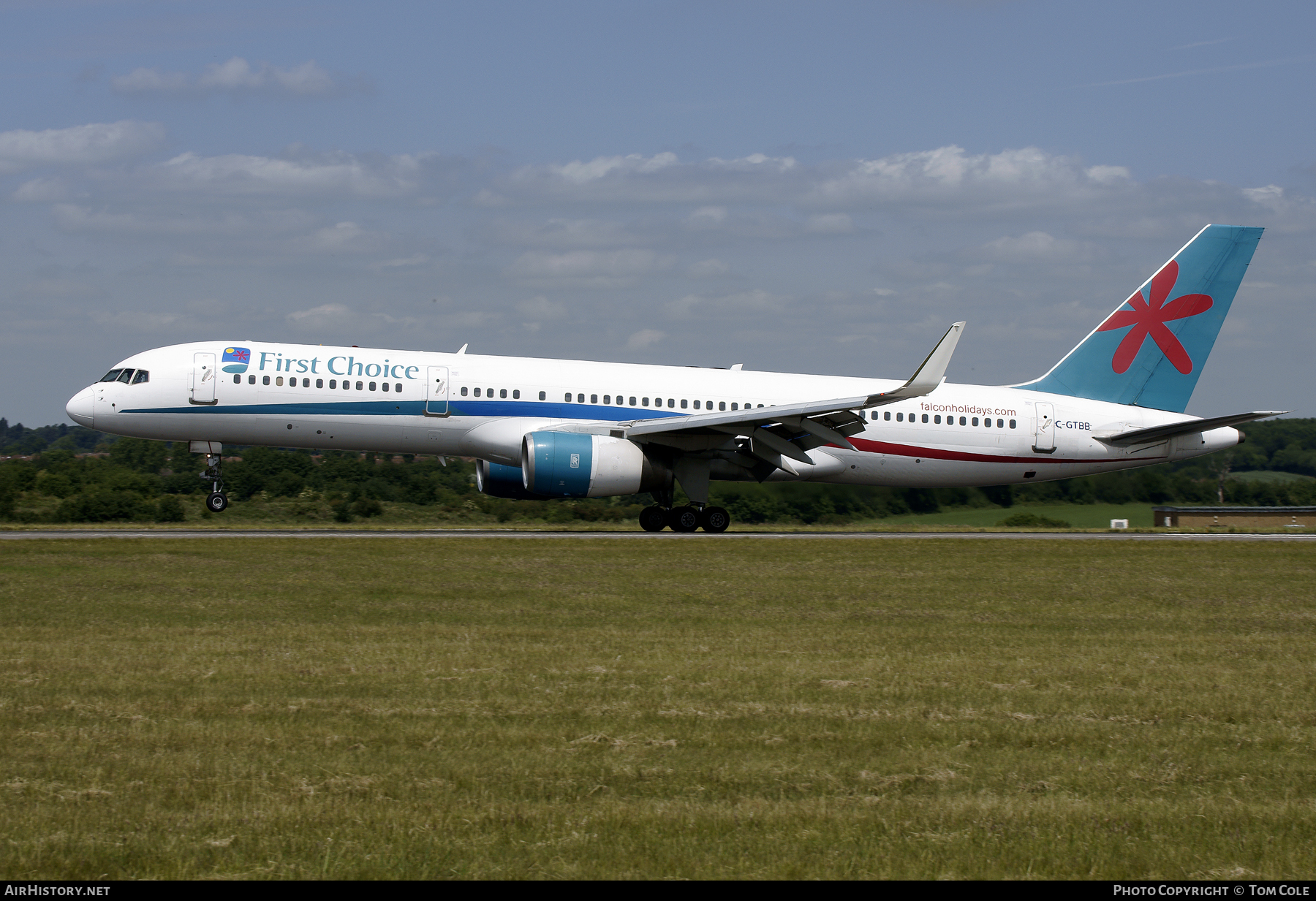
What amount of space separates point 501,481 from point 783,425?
21.5ft

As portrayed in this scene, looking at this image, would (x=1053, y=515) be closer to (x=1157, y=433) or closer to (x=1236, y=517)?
(x=1157, y=433)

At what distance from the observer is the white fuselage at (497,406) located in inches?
1006

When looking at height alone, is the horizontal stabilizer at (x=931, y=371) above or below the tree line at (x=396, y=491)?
above

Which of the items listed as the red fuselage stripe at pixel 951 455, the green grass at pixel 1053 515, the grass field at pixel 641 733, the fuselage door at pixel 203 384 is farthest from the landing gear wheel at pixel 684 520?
the grass field at pixel 641 733

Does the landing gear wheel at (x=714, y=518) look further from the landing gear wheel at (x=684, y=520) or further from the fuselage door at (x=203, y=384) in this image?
the fuselage door at (x=203, y=384)

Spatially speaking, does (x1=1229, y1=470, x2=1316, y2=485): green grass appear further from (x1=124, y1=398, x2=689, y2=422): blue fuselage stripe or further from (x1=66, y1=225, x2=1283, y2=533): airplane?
(x1=124, y1=398, x2=689, y2=422): blue fuselage stripe

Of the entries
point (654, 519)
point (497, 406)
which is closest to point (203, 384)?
point (497, 406)

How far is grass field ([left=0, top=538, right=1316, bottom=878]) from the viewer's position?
577cm

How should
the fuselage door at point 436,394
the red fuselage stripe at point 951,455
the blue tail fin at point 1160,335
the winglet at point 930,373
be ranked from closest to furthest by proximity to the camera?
the winglet at point 930,373 < the fuselage door at point 436,394 < the red fuselage stripe at point 951,455 < the blue tail fin at point 1160,335

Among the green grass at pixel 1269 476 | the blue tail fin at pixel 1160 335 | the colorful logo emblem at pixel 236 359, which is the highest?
the blue tail fin at pixel 1160 335

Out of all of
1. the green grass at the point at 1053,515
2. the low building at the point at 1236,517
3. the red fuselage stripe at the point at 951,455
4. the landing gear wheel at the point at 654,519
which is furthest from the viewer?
the low building at the point at 1236,517

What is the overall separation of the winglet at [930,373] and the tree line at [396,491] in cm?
495

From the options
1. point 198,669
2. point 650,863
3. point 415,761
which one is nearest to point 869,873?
point 650,863
